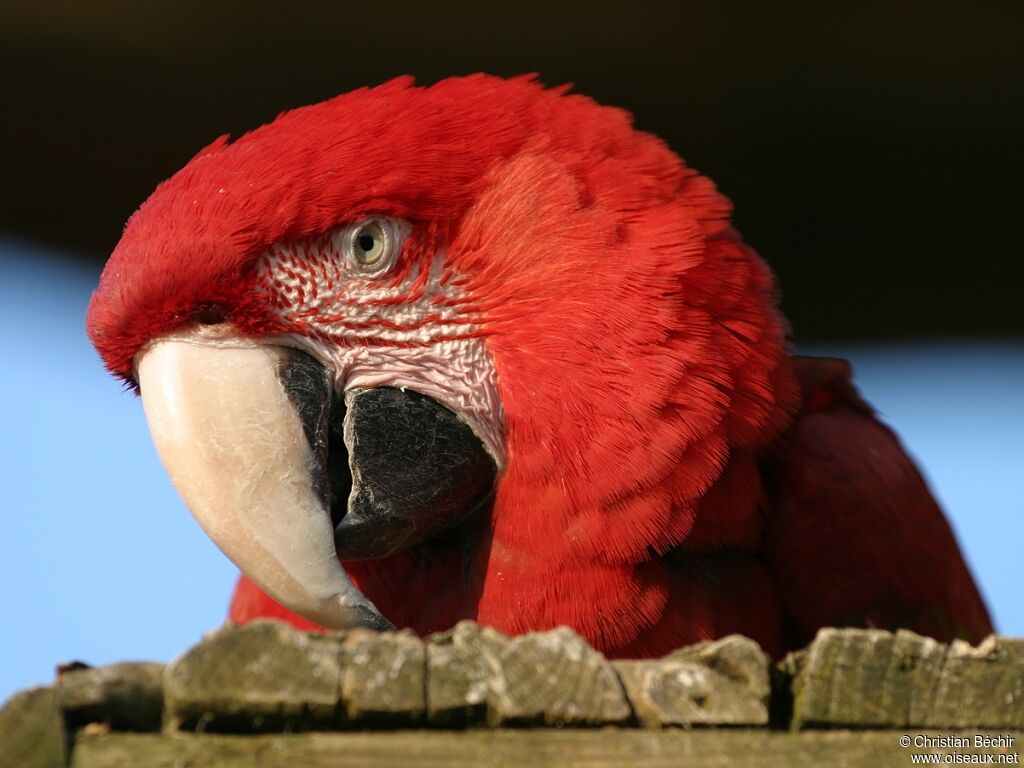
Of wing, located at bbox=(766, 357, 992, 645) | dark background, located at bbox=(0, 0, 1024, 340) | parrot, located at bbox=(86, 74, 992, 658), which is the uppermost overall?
dark background, located at bbox=(0, 0, 1024, 340)

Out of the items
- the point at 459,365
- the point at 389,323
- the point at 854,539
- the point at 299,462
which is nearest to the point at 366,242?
the point at 389,323

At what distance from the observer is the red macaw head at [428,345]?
1.65 metres

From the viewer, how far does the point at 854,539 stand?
6.65ft

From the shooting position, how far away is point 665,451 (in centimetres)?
169

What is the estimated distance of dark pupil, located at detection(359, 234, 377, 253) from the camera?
1.79 m

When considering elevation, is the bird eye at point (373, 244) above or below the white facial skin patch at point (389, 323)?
above

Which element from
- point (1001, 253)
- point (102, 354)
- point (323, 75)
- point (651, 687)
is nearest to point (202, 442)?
point (102, 354)

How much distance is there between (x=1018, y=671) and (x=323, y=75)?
2414 millimetres

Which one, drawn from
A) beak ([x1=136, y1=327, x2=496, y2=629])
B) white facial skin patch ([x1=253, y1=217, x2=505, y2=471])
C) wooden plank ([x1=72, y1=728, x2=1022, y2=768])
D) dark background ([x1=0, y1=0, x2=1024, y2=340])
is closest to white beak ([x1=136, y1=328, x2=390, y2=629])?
beak ([x1=136, y1=327, x2=496, y2=629])

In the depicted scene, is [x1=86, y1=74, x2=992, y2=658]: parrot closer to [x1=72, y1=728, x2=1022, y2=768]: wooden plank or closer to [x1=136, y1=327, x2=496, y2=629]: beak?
[x1=136, y1=327, x2=496, y2=629]: beak

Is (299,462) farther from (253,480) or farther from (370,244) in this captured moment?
(370,244)

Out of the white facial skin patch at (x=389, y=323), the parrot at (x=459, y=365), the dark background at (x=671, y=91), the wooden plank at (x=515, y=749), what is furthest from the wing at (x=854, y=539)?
the dark background at (x=671, y=91)

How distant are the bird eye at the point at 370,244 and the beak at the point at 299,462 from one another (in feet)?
0.54

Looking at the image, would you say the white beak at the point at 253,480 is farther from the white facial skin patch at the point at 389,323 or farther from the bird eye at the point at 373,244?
the bird eye at the point at 373,244
